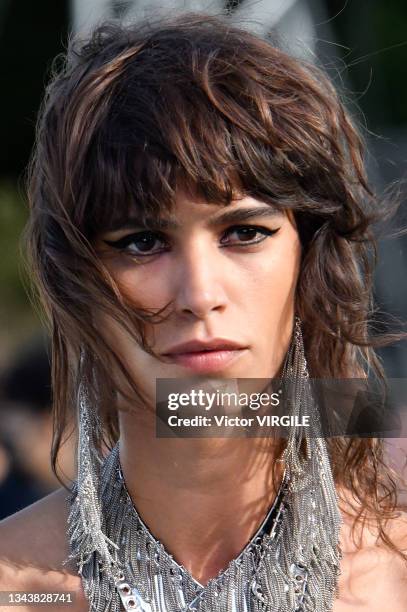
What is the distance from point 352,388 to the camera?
2078mm

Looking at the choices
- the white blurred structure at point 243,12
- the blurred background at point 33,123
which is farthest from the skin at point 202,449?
the blurred background at point 33,123

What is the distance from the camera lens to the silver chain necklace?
1.76 metres

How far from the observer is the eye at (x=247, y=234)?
173 centimetres

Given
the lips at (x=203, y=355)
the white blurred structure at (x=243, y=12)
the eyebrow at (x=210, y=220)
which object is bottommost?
the lips at (x=203, y=355)

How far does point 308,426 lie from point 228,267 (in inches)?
17.4

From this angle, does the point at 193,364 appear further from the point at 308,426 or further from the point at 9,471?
Result: the point at 9,471

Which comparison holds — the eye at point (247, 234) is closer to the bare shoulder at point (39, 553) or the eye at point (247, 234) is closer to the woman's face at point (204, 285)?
the woman's face at point (204, 285)

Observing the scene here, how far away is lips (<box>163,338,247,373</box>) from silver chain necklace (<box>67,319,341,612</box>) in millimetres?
249

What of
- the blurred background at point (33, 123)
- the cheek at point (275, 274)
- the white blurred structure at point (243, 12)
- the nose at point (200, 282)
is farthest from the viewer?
the blurred background at point (33, 123)

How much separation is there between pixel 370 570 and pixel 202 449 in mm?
462

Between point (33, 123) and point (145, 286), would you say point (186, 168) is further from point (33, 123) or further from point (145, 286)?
point (33, 123)

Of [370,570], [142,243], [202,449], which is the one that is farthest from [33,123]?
[370,570]

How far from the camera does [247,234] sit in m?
1.74

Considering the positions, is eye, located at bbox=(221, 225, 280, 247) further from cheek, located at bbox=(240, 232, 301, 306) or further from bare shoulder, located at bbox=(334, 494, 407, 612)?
bare shoulder, located at bbox=(334, 494, 407, 612)
